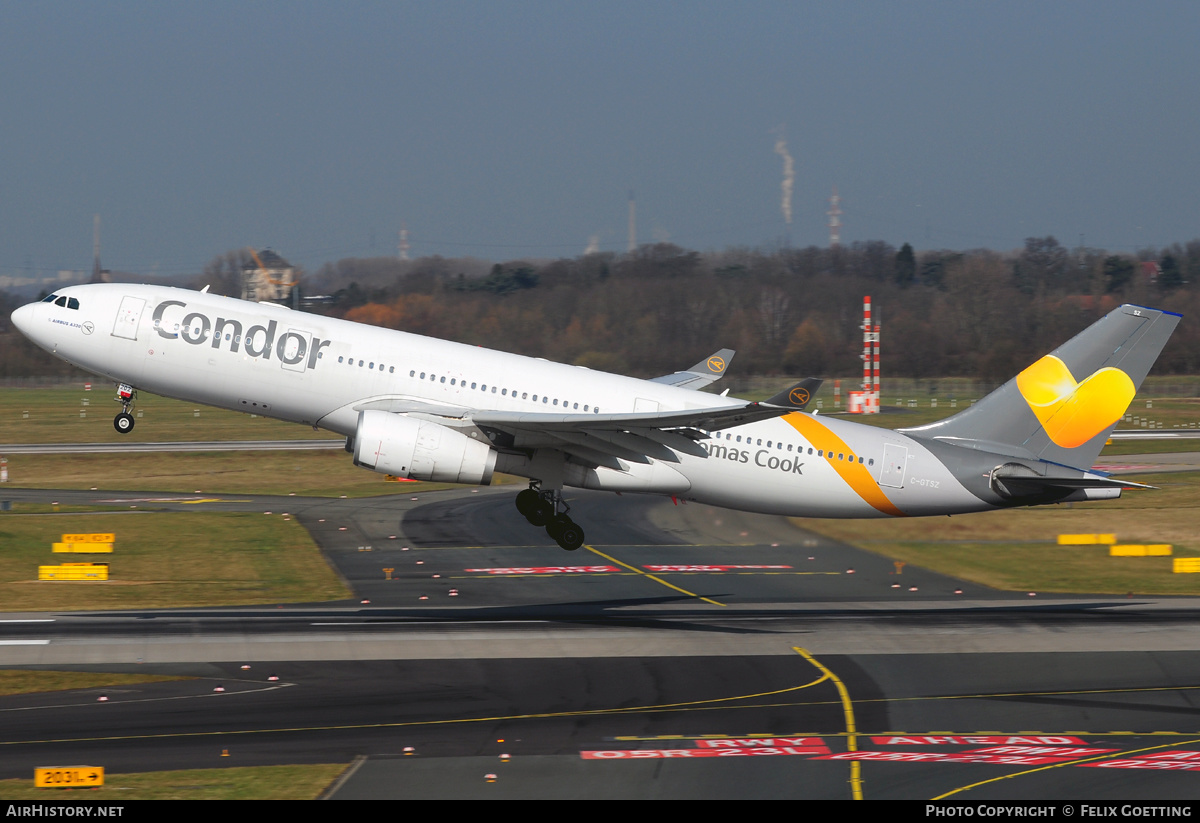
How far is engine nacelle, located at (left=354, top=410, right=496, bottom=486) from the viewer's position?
30.1 meters

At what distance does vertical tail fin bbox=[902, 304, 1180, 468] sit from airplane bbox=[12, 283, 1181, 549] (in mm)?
41

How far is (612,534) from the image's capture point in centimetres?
5450

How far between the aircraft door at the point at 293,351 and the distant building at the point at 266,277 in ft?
366

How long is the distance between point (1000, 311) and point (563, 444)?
103 m

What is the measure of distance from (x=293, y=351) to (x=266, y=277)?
12379 cm

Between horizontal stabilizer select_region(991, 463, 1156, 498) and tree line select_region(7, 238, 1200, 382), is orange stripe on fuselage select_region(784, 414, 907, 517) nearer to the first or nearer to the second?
horizontal stabilizer select_region(991, 463, 1156, 498)

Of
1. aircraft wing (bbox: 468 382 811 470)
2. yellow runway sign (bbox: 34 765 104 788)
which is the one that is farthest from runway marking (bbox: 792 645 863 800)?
yellow runway sign (bbox: 34 765 104 788)

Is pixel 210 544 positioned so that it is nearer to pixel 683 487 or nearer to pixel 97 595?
pixel 97 595

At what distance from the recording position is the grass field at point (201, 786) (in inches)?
830

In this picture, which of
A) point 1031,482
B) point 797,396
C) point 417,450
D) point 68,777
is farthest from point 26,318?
point 1031,482

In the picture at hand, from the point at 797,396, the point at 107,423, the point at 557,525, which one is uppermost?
the point at 797,396

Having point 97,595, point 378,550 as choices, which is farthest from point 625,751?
point 378,550

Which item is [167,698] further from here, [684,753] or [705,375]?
[705,375]

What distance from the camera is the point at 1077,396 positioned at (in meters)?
35.0
